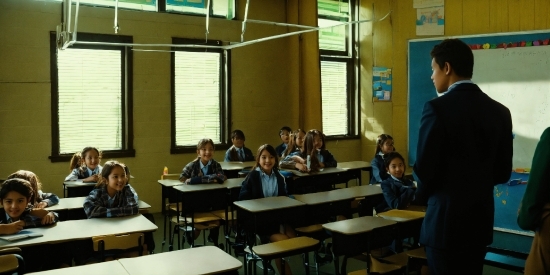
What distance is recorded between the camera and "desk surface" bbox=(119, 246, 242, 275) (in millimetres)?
2295

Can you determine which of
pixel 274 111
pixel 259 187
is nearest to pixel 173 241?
pixel 259 187

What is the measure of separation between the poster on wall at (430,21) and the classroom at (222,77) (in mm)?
106

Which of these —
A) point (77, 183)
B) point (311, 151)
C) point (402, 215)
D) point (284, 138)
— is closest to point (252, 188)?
point (402, 215)

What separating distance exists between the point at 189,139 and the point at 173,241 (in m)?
2.14

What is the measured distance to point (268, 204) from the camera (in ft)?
12.4

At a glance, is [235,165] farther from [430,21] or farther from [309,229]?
[430,21]

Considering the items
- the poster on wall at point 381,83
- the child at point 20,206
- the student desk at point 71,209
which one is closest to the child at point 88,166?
the student desk at point 71,209

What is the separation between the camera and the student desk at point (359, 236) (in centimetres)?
321

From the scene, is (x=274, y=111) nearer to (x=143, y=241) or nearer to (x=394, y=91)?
(x=394, y=91)

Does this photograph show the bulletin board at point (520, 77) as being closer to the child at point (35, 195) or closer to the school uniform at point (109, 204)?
the school uniform at point (109, 204)

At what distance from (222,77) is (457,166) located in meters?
5.61

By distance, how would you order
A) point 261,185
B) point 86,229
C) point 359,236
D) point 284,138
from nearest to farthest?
point 86,229
point 359,236
point 261,185
point 284,138

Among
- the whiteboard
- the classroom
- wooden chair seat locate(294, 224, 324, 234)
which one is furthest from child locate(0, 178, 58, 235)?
the whiteboard

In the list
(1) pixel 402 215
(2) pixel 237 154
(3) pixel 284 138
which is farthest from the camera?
(3) pixel 284 138
